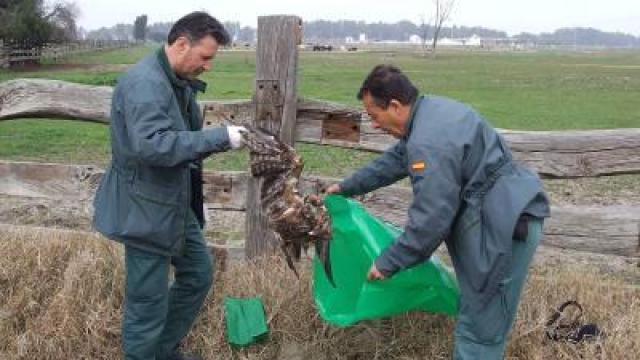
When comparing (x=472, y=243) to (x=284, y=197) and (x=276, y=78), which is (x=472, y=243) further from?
(x=276, y=78)

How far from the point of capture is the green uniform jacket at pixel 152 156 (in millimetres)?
Answer: 3238

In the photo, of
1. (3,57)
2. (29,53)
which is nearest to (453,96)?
(3,57)

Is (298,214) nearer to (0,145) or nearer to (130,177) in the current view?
(130,177)

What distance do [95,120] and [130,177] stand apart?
1.53m

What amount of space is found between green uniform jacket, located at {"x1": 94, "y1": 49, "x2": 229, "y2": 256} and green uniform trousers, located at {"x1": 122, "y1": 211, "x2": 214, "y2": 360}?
0.41 ft

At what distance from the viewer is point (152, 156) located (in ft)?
10.6

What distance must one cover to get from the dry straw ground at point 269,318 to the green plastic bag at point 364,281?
26 cm

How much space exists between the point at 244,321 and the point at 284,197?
94 cm

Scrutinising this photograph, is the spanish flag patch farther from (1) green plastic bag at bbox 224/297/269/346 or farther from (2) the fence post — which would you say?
(2) the fence post

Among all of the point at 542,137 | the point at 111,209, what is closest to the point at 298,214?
the point at 111,209

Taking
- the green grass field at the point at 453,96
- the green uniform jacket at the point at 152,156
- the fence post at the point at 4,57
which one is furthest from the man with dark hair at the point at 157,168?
the fence post at the point at 4,57

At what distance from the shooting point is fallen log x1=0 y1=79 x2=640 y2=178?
14.4 ft

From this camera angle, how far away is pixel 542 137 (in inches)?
175

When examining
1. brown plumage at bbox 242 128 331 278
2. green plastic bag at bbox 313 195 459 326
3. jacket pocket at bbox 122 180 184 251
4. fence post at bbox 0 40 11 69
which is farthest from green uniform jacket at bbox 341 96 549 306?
fence post at bbox 0 40 11 69
